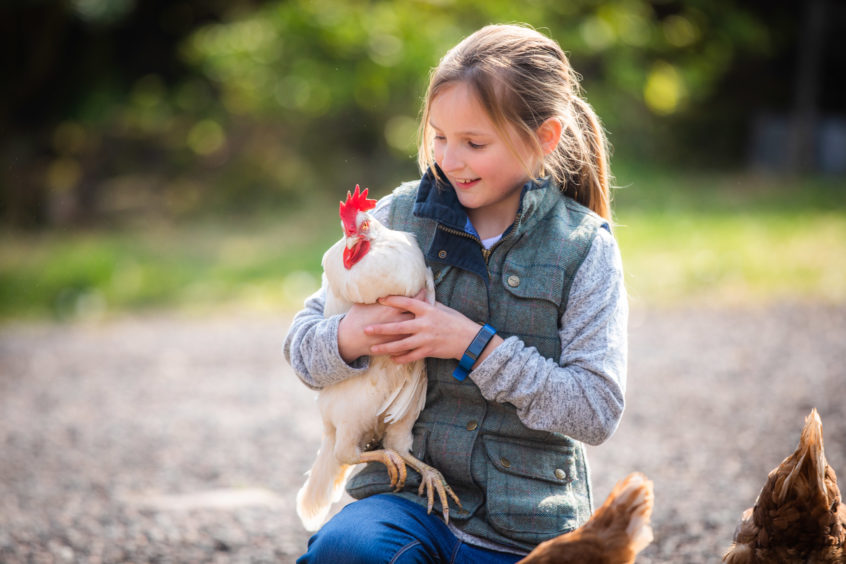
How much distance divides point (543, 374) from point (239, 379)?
4.37 meters

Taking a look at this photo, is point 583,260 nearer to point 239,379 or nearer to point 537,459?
point 537,459

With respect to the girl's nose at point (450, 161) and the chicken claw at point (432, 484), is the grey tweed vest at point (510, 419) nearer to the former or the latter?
the chicken claw at point (432, 484)

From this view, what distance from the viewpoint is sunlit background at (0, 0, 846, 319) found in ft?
28.9

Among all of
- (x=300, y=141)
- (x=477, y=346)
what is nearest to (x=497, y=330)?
A: (x=477, y=346)

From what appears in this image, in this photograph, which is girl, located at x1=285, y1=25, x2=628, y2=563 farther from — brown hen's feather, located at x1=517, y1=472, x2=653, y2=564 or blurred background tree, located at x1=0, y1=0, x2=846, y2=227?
blurred background tree, located at x1=0, y1=0, x2=846, y2=227

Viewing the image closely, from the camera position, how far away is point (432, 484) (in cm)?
203

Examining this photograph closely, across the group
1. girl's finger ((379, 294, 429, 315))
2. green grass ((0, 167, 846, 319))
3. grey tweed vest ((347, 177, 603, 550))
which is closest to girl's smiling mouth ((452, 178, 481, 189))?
grey tweed vest ((347, 177, 603, 550))

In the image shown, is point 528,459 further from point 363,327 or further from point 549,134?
point 549,134

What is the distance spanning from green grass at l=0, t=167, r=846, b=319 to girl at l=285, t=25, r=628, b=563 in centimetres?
475

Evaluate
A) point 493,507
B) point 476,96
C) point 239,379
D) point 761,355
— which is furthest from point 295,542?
point 761,355

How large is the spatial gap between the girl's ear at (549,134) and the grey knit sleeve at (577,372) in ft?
1.13

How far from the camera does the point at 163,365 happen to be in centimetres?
631

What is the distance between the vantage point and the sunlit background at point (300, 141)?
8.80 m

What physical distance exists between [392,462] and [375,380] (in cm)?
22
